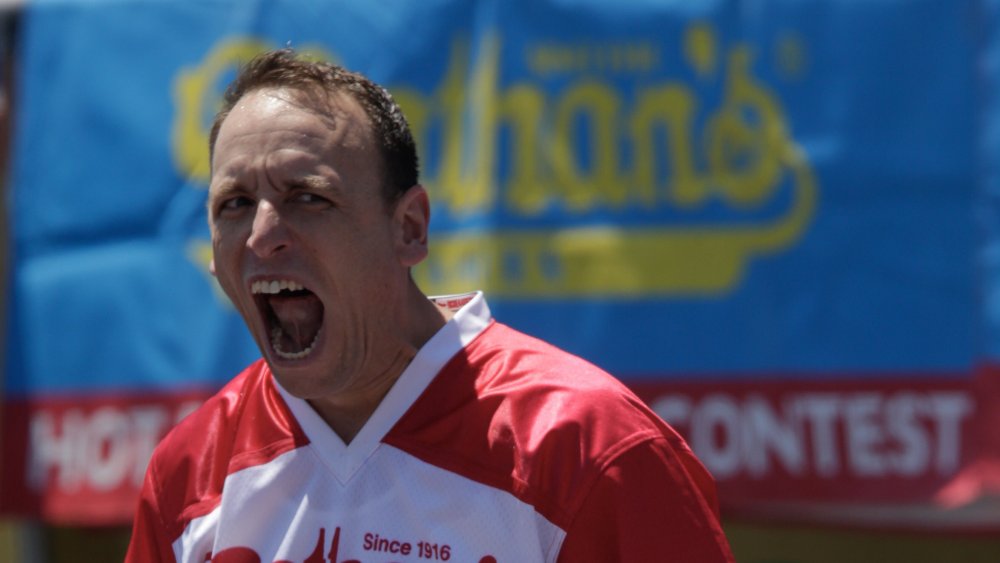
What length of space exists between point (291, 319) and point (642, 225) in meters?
2.45

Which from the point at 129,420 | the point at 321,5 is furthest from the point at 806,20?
the point at 129,420

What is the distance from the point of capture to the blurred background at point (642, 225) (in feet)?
14.1

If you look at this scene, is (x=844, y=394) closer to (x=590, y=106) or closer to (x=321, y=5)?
(x=590, y=106)

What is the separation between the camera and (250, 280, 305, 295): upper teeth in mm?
2162

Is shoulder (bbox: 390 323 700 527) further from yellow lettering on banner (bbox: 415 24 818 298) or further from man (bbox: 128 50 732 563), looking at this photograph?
yellow lettering on banner (bbox: 415 24 818 298)

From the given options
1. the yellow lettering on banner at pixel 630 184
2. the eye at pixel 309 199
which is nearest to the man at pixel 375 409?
the eye at pixel 309 199

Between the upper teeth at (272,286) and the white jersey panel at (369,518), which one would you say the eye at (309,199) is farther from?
the white jersey panel at (369,518)

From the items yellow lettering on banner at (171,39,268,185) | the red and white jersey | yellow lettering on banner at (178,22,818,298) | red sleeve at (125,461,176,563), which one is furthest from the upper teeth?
yellow lettering on banner at (171,39,268,185)

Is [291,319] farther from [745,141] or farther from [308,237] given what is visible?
[745,141]

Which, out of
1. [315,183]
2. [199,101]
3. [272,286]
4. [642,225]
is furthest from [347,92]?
[199,101]

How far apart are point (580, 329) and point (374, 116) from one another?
2420 mm

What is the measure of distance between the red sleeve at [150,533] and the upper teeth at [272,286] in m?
0.43

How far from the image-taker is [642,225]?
4.56 metres

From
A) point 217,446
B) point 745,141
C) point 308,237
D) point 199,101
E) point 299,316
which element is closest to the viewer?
point 308,237
